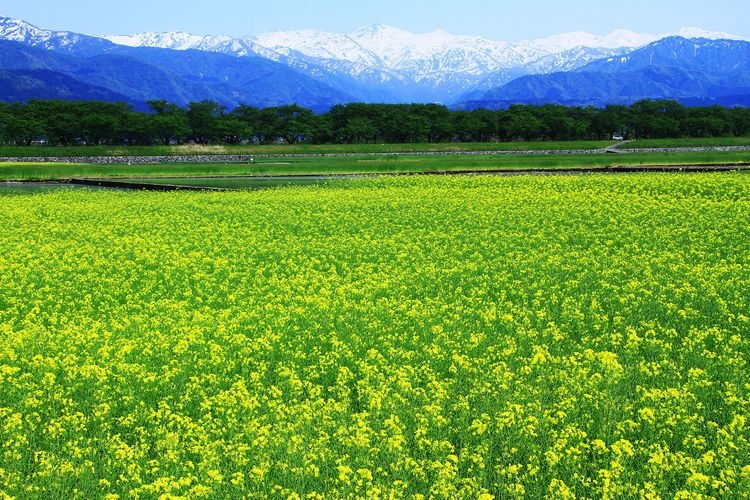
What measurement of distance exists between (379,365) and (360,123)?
13048cm

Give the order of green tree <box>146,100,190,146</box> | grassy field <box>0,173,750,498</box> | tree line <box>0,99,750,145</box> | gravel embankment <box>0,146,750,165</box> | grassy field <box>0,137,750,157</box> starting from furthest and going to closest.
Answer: green tree <box>146,100,190,146</box>, tree line <box>0,99,750,145</box>, grassy field <box>0,137,750,157</box>, gravel embankment <box>0,146,750,165</box>, grassy field <box>0,173,750,498</box>

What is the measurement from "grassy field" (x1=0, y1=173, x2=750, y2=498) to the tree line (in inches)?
4417

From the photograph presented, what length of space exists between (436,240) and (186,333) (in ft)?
44.4

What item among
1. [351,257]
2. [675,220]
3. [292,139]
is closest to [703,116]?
[292,139]

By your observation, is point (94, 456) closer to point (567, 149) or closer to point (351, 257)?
point (351, 257)

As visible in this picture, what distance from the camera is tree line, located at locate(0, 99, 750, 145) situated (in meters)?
132

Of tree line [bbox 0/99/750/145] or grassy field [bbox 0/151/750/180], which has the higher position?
tree line [bbox 0/99/750/145]

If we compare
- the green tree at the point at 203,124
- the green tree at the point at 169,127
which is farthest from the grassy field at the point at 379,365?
the green tree at the point at 203,124

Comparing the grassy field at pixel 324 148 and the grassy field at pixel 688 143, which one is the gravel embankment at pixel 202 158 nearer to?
the grassy field at pixel 688 143

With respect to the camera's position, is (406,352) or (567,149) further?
(567,149)

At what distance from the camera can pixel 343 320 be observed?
15859mm

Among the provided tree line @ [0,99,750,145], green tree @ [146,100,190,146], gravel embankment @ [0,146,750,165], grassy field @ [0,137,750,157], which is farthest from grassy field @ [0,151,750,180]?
tree line @ [0,99,750,145]

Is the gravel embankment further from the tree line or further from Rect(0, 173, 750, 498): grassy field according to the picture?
Rect(0, 173, 750, 498): grassy field

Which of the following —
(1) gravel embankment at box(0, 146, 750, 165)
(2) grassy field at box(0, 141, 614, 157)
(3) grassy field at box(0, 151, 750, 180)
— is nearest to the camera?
(3) grassy field at box(0, 151, 750, 180)
